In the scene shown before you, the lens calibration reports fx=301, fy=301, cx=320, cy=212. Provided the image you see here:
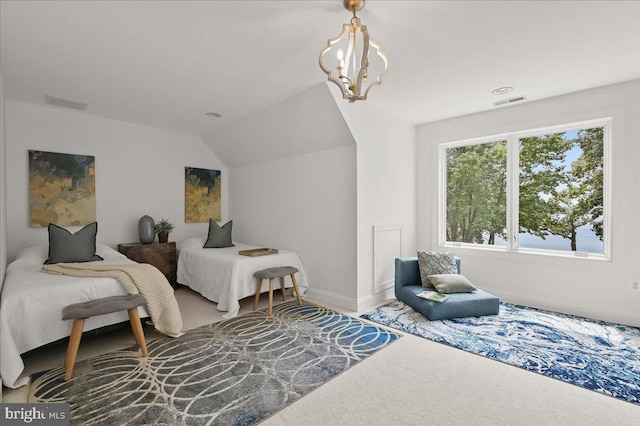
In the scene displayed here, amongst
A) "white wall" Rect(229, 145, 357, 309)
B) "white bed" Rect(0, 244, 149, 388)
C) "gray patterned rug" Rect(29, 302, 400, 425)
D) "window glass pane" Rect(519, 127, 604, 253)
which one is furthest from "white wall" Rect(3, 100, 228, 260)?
"window glass pane" Rect(519, 127, 604, 253)

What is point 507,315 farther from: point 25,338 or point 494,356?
point 25,338

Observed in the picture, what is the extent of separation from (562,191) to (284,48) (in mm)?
3738

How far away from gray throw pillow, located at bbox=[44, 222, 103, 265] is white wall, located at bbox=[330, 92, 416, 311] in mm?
3221

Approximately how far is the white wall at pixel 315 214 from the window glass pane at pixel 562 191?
2378mm

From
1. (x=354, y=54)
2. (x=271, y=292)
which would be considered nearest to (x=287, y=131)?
(x=271, y=292)

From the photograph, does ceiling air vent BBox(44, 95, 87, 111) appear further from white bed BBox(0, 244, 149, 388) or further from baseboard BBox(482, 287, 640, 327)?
baseboard BBox(482, 287, 640, 327)

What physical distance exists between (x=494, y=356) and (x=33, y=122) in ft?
18.9

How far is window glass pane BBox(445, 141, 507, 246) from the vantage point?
4227mm

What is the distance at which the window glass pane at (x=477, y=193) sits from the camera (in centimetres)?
423

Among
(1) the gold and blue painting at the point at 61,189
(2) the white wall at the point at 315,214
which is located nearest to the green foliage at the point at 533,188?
(2) the white wall at the point at 315,214

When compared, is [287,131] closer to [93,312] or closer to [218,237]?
[218,237]

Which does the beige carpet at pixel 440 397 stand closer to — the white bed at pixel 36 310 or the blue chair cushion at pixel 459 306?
the white bed at pixel 36 310

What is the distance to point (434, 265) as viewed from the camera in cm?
384

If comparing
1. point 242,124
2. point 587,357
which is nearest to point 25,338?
point 242,124
